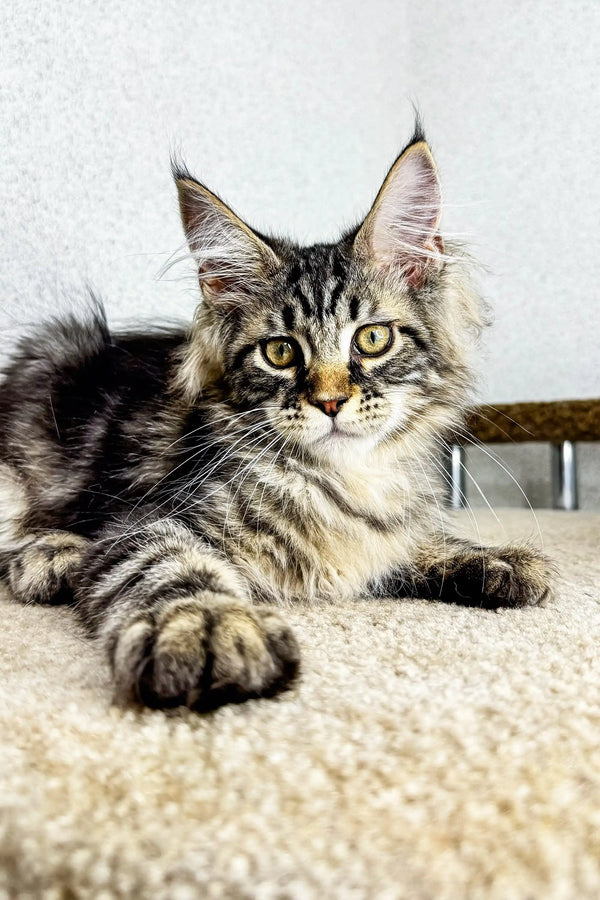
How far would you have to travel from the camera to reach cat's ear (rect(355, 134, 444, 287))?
1192 millimetres

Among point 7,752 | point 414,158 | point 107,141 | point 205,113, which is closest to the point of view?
point 7,752

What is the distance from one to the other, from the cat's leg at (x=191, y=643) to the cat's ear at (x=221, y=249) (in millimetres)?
583

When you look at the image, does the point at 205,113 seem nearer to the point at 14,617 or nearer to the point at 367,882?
the point at 14,617

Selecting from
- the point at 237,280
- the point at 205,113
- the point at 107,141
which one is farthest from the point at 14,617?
the point at 205,113

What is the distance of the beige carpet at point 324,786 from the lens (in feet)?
1.39

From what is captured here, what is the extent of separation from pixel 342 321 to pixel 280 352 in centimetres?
11

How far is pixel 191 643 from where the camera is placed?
0.62 metres

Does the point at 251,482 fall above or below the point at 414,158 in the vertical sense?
below

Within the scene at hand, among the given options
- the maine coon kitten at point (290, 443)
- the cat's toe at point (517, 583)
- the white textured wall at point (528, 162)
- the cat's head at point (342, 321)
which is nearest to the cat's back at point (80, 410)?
the maine coon kitten at point (290, 443)

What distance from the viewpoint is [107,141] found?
6.25 ft

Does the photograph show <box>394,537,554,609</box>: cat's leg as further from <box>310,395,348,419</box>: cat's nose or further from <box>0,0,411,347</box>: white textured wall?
<box>0,0,411,347</box>: white textured wall

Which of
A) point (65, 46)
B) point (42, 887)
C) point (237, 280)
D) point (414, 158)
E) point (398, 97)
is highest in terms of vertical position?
point (398, 97)

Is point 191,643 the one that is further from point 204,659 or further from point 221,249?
point 221,249

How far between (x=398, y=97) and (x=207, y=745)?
11.3 ft
